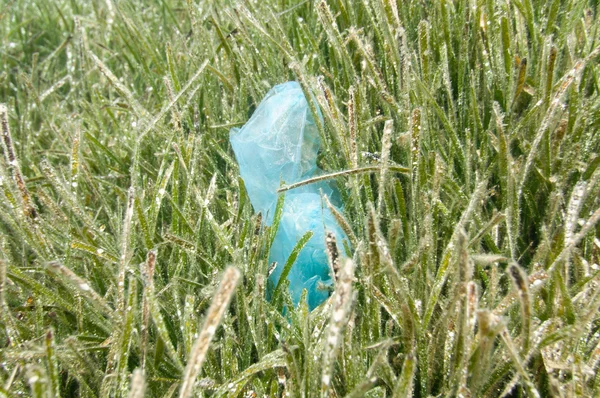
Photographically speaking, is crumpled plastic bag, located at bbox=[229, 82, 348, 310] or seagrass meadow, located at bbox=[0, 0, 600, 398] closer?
seagrass meadow, located at bbox=[0, 0, 600, 398]

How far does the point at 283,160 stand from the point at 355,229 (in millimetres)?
320

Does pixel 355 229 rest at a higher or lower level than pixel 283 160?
lower

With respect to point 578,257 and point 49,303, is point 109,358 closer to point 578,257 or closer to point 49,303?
point 49,303

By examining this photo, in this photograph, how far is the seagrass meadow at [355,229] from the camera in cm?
97

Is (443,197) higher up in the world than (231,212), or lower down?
lower down

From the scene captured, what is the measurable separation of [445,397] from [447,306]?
159 mm

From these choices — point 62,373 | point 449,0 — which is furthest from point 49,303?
point 449,0

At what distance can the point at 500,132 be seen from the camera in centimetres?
118

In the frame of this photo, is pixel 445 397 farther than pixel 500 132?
No

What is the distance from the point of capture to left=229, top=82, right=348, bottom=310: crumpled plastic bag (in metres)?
1.38

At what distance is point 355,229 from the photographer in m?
1.29

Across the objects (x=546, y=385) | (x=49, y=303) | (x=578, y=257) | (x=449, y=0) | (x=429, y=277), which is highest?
(x=449, y=0)

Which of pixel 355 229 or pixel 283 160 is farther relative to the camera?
pixel 283 160

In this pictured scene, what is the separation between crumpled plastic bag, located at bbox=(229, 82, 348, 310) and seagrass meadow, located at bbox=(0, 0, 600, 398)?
0.23 feet
